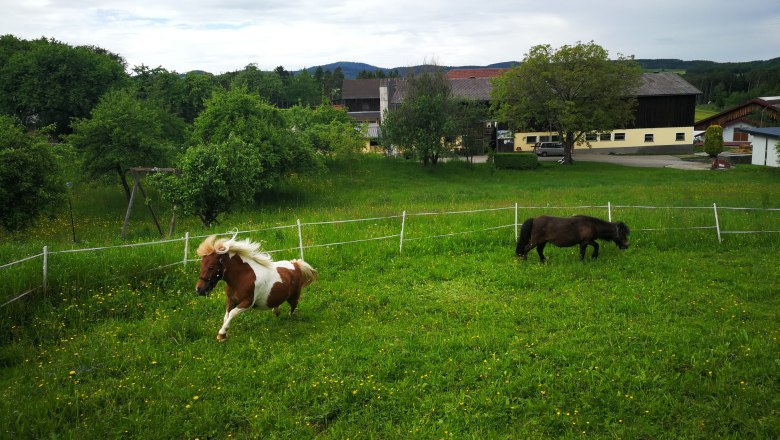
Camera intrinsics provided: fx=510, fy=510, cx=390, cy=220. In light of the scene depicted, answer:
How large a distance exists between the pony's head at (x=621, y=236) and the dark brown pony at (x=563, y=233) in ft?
0.30

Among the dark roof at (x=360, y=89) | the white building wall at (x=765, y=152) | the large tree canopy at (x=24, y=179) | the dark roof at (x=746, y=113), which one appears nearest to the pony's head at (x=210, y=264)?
the large tree canopy at (x=24, y=179)

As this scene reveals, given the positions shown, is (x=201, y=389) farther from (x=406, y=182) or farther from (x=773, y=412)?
(x=406, y=182)

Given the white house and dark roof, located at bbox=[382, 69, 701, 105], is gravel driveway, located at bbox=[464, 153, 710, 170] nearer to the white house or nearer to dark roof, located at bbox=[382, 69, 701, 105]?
the white house

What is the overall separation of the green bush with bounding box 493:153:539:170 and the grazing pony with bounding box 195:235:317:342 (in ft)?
114

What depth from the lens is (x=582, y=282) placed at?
11.2 metres

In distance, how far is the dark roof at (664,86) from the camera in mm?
52531

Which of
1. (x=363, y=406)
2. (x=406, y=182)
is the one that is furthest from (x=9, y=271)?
(x=406, y=182)

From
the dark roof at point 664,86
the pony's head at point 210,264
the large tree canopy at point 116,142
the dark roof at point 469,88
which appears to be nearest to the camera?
the pony's head at point 210,264

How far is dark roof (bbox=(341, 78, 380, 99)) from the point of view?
85812 millimetres

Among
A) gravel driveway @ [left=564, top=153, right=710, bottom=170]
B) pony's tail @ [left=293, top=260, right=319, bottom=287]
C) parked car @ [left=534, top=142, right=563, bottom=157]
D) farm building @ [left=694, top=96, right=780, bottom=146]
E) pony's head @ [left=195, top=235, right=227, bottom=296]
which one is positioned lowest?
pony's tail @ [left=293, top=260, right=319, bottom=287]

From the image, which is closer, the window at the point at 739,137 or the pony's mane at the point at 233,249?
the pony's mane at the point at 233,249

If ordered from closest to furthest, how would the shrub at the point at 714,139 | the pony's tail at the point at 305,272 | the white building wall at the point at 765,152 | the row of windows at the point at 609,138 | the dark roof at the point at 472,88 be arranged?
the pony's tail at the point at 305,272 → the white building wall at the point at 765,152 → the shrub at the point at 714,139 → the row of windows at the point at 609,138 → the dark roof at the point at 472,88

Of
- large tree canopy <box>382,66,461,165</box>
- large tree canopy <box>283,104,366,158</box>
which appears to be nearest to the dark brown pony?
large tree canopy <box>283,104,366,158</box>

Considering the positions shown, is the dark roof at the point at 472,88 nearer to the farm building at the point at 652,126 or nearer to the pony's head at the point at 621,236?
the farm building at the point at 652,126
